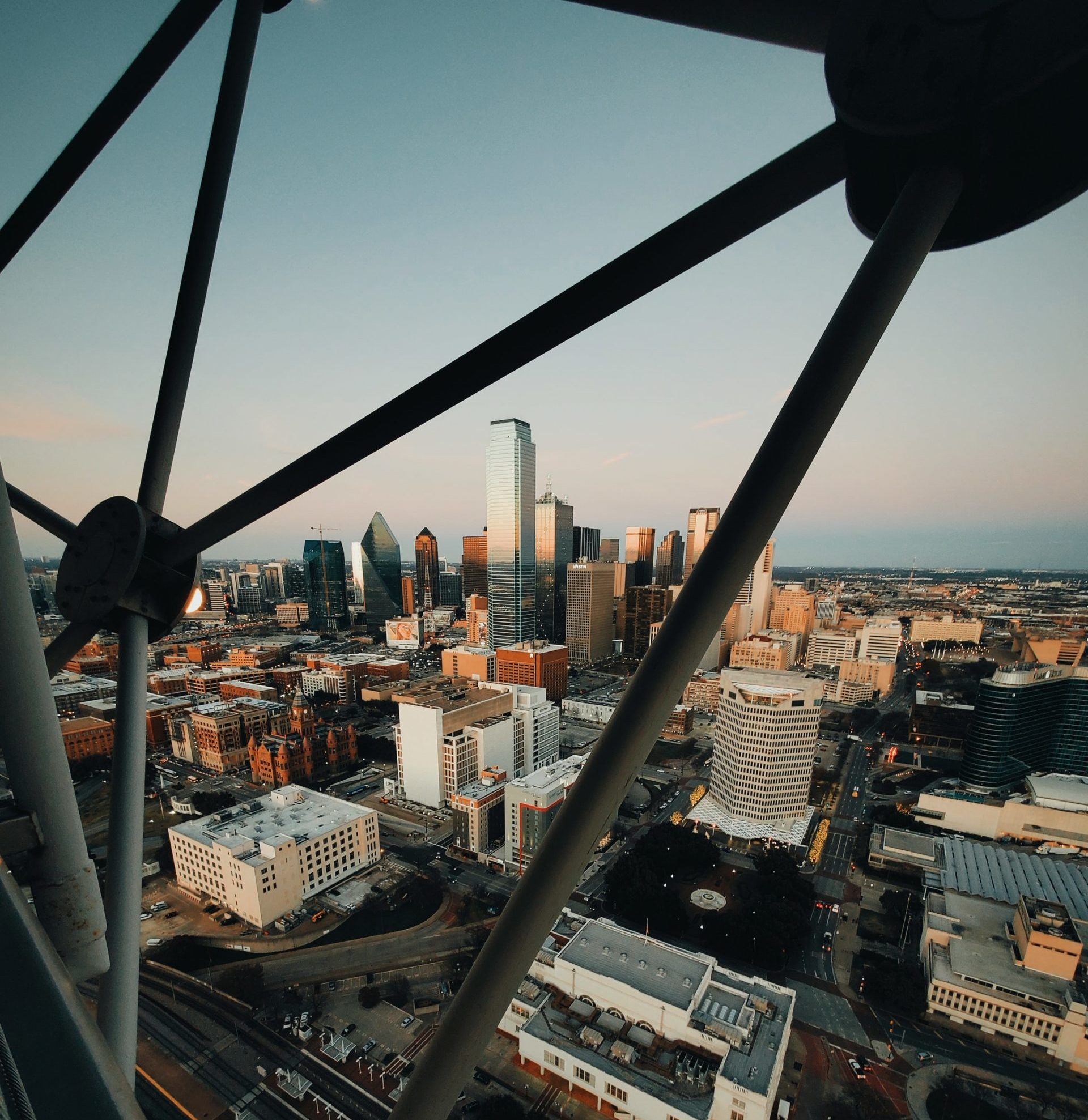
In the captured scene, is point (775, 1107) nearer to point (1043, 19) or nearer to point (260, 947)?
point (260, 947)

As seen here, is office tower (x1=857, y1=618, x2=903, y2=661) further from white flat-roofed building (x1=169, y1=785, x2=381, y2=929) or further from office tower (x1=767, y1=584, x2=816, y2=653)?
white flat-roofed building (x1=169, y1=785, x2=381, y2=929)

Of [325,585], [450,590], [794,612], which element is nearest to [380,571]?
[325,585]

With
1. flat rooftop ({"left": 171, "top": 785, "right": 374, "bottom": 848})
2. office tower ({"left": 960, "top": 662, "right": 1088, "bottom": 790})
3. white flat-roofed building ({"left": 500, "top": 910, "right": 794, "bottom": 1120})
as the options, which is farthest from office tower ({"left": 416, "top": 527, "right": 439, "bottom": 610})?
white flat-roofed building ({"left": 500, "top": 910, "right": 794, "bottom": 1120})

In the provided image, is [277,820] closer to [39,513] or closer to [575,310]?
[39,513]

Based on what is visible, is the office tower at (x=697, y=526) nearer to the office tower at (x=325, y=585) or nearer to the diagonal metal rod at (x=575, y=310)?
the office tower at (x=325, y=585)

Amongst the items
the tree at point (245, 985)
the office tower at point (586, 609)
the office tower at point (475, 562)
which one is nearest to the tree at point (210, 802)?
the tree at point (245, 985)
